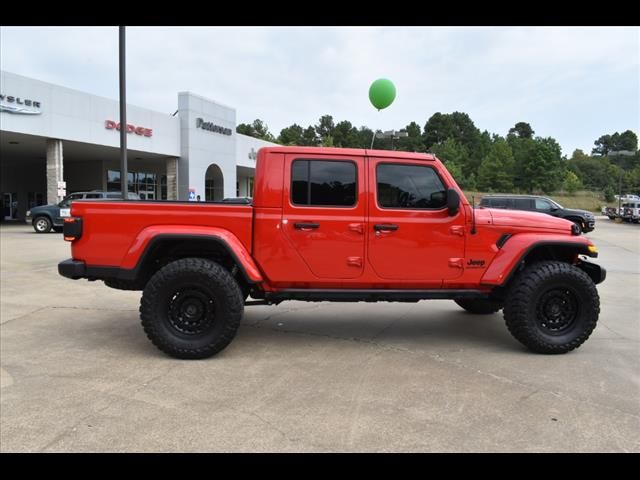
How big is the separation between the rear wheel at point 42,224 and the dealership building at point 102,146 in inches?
51.2

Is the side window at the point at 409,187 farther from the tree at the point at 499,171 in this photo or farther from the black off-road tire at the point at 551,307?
the tree at the point at 499,171

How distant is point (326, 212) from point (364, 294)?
2.92 ft

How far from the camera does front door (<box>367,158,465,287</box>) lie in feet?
15.7

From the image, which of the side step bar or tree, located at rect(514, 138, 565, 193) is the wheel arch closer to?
the side step bar

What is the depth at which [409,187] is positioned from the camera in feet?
16.1

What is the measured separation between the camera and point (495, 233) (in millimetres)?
4879

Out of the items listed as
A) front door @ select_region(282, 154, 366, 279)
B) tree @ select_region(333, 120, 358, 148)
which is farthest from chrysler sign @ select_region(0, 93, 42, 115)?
tree @ select_region(333, 120, 358, 148)

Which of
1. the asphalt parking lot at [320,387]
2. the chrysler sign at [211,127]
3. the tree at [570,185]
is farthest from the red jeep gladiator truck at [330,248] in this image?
the tree at [570,185]

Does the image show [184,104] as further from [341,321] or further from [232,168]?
[341,321]

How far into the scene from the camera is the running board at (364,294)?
15.9 ft

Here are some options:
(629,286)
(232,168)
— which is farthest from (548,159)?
(629,286)

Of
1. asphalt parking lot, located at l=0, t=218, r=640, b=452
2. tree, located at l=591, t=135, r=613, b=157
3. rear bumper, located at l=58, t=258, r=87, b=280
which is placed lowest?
asphalt parking lot, located at l=0, t=218, r=640, b=452

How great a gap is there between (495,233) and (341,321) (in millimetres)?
2259

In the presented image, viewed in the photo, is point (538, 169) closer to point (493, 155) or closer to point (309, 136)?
point (493, 155)
